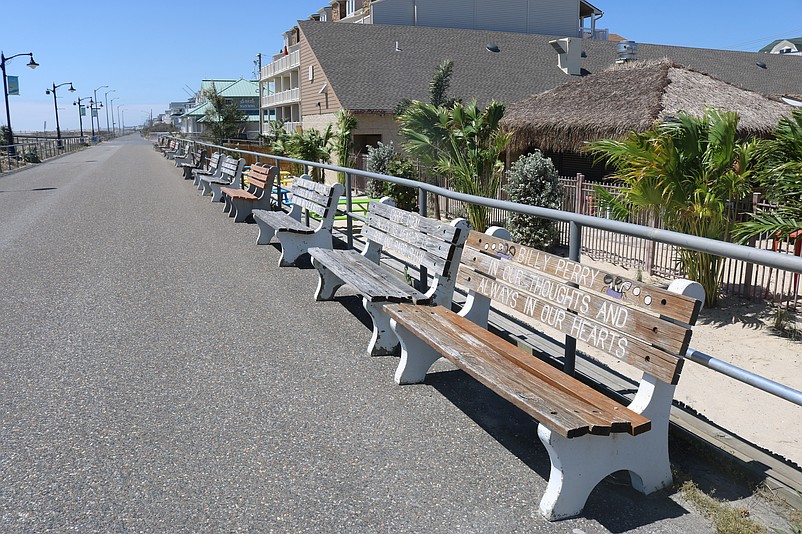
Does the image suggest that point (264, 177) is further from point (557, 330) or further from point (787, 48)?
point (787, 48)

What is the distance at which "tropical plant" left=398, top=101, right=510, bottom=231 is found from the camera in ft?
51.0

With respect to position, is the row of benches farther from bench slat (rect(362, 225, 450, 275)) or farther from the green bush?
the green bush

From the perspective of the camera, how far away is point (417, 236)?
17.5 ft

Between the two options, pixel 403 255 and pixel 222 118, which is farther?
pixel 222 118

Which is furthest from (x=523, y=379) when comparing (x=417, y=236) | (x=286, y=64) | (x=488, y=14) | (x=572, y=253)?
(x=286, y=64)

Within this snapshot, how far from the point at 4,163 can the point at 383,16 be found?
23932 mm

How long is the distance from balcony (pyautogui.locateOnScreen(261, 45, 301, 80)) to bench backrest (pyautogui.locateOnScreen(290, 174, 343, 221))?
37111 mm

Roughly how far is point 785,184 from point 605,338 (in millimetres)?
6313

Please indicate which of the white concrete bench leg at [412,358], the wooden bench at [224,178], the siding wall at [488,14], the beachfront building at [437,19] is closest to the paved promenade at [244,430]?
the white concrete bench leg at [412,358]

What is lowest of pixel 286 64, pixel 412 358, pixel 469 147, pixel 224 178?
pixel 412 358

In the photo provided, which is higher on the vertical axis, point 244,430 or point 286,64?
point 286,64

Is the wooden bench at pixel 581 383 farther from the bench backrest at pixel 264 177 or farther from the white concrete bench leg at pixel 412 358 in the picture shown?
the bench backrest at pixel 264 177

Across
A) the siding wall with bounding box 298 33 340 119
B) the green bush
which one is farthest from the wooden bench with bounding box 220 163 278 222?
the siding wall with bounding box 298 33 340 119

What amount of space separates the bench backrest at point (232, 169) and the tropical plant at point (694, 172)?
22.6ft
